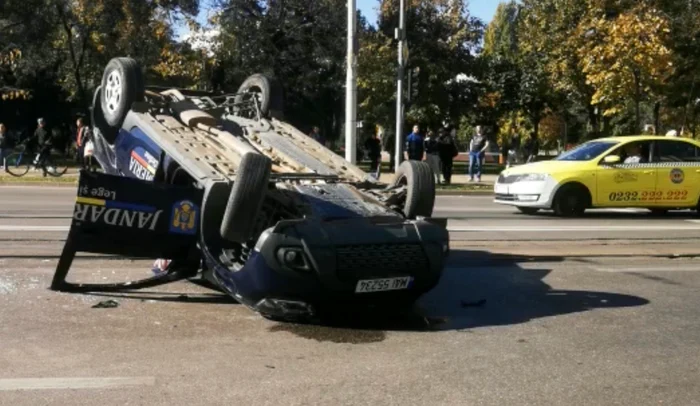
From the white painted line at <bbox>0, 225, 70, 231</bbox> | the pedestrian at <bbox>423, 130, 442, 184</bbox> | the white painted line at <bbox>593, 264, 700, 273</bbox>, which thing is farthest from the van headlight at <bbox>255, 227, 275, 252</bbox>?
the pedestrian at <bbox>423, 130, 442, 184</bbox>

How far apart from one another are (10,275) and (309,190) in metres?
3.24

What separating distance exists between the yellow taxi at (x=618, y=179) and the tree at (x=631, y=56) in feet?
25.4

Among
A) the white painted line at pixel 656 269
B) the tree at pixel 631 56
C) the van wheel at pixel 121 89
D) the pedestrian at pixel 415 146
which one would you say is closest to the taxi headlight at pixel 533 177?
the white painted line at pixel 656 269

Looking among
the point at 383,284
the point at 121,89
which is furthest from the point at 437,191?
the point at 383,284

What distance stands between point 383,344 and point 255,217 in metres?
1.33

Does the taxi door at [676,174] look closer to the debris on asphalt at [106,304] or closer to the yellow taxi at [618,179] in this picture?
the yellow taxi at [618,179]

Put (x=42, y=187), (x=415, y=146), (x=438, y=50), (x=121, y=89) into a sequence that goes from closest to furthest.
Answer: (x=121, y=89)
(x=42, y=187)
(x=415, y=146)
(x=438, y=50)

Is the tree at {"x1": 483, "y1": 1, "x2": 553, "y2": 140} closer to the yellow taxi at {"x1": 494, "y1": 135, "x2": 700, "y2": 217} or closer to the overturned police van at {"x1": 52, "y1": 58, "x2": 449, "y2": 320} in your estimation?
the yellow taxi at {"x1": 494, "y1": 135, "x2": 700, "y2": 217}

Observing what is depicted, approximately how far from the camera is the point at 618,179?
16.5 metres

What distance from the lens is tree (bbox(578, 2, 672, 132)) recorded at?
79.4ft

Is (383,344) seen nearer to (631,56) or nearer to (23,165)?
(631,56)

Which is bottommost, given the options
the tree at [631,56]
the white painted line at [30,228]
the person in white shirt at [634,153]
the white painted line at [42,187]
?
the white painted line at [30,228]

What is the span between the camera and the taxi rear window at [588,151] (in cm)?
1688

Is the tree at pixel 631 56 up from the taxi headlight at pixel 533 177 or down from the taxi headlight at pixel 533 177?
up
